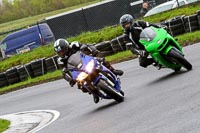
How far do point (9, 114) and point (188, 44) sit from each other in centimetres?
685

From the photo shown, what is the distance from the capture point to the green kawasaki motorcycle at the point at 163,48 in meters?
12.6

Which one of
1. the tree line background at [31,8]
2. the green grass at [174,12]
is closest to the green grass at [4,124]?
the green grass at [174,12]

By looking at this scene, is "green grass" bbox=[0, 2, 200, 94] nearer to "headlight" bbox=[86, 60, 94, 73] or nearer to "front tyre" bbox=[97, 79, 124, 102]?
"front tyre" bbox=[97, 79, 124, 102]

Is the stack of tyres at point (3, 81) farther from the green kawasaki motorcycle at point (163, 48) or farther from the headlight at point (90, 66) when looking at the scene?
the headlight at point (90, 66)

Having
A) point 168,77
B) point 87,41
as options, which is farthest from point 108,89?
point 87,41

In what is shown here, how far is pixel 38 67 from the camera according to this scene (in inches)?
1008

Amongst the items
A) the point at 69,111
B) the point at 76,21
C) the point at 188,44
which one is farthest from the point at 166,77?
the point at 76,21

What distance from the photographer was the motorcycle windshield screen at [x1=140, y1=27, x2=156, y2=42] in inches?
508

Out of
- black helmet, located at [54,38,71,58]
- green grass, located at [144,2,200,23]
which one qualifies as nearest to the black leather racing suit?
black helmet, located at [54,38,71,58]

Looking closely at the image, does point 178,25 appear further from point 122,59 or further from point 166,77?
point 166,77

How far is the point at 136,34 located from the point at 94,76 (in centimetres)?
206

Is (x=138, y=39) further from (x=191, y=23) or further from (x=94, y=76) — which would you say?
(x=191, y=23)

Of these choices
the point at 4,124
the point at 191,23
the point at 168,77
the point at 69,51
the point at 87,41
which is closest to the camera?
the point at 69,51

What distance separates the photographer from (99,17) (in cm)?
3447
